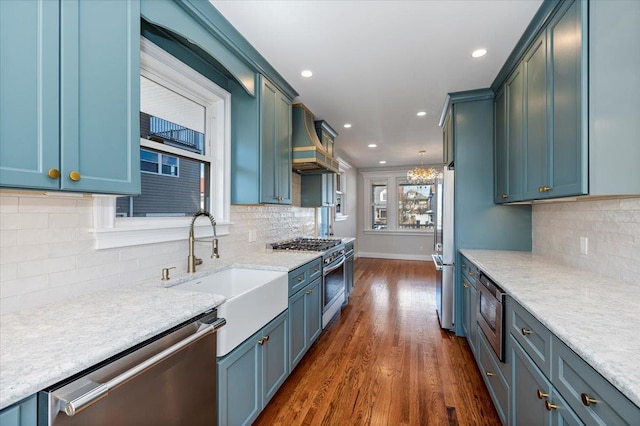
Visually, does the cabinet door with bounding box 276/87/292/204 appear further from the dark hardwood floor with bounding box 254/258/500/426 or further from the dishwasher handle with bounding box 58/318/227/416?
the dishwasher handle with bounding box 58/318/227/416

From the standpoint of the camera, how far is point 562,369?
3.35ft

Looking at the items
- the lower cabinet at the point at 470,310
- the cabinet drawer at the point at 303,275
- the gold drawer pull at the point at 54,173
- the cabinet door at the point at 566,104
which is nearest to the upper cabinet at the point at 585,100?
the cabinet door at the point at 566,104

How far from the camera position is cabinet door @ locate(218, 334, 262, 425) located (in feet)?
4.64

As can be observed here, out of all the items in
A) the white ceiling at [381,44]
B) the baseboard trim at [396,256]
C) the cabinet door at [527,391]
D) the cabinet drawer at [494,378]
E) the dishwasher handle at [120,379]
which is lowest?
the baseboard trim at [396,256]

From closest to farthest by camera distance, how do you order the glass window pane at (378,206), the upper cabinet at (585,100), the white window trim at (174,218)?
the upper cabinet at (585,100), the white window trim at (174,218), the glass window pane at (378,206)

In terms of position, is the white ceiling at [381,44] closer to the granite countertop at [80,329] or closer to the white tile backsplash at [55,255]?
the white tile backsplash at [55,255]

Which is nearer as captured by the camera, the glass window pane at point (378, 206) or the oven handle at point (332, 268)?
the oven handle at point (332, 268)

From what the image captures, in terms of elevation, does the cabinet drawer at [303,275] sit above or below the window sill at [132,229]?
below

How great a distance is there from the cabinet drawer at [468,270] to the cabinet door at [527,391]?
0.95 m

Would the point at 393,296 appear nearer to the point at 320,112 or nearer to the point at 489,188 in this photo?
the point at 489,188

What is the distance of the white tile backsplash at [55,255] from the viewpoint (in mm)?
1147

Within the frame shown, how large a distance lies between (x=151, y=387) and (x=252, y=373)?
2.46ft

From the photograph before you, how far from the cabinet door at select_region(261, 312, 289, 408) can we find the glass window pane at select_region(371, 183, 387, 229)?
21.1 ft

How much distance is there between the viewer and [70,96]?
1.07m
